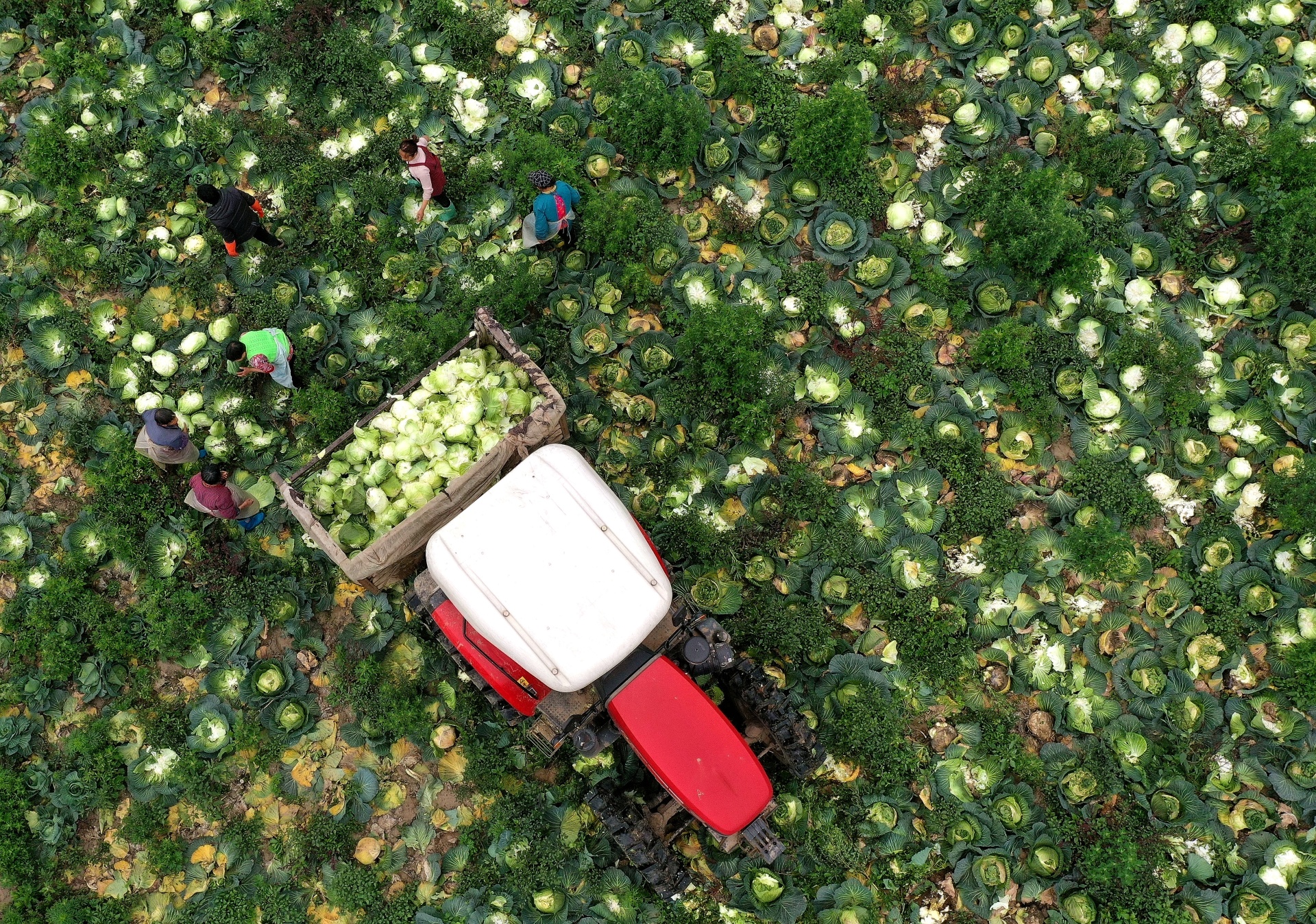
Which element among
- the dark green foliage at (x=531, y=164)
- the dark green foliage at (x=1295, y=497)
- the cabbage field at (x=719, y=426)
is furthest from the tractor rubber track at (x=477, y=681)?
the dark green foliage at (x=1295, y=497)

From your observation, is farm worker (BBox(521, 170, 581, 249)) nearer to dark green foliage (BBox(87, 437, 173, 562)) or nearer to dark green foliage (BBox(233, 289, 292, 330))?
dark green foliage (BBox(233, 289, 292, 330))

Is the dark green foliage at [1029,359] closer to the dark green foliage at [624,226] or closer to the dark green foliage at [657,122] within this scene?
the dark green foliage at [624,226]

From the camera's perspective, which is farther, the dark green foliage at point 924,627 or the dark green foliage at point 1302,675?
the dark green foliage at point 924,627

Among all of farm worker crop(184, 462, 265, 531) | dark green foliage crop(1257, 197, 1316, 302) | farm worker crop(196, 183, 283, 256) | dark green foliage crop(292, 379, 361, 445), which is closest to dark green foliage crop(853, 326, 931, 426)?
dark green foliage crop(1257, 197, 1316, 302)

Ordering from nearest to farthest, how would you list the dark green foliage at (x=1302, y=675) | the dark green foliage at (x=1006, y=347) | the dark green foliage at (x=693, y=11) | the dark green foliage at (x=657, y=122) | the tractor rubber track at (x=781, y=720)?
1. the tractor rubber track at (x=781, y=720)
2. the dark green foliage at (x=1302, y=675)
3. the dark green foliage at (x=1006, y=347)
4. the dark green foliage at (x=657, y=122)
5. the dark green foliage at (x=693, y=11)

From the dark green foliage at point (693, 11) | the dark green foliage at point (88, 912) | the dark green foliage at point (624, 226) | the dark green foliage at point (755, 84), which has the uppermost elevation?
the dark green foliage at point (693, 11)

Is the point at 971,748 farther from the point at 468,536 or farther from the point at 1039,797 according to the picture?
the point at 468,536

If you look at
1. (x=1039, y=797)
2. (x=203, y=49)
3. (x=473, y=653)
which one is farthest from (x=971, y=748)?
(x=203, y=49)
